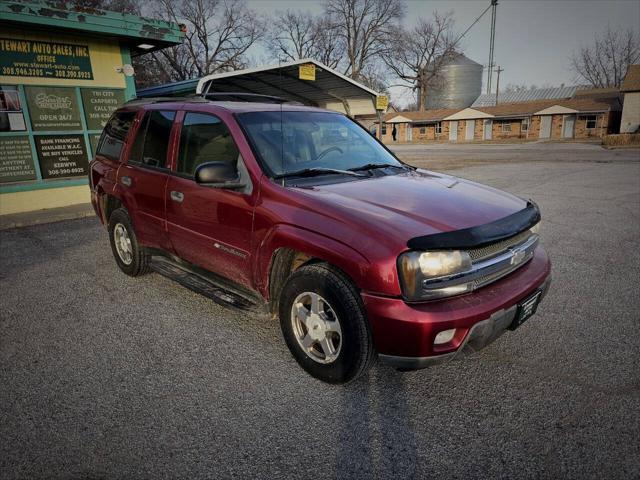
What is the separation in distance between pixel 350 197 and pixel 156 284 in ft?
9.31

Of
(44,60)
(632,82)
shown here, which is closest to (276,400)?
(44,60)

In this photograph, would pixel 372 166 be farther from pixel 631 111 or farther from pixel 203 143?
pixel 631 111

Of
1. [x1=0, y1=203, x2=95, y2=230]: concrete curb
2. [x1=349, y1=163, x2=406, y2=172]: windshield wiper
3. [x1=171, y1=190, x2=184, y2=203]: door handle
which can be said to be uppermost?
[x1=349, y1=163, x2=406, y2=172]: windshield wiper

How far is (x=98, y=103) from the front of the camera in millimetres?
9227

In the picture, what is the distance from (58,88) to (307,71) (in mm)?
5841

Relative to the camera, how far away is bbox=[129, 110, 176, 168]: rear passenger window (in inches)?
155

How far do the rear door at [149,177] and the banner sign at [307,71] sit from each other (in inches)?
297

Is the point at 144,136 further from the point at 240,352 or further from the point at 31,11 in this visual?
the point at 31,11

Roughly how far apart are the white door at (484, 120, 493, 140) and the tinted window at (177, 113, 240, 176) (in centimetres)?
5268

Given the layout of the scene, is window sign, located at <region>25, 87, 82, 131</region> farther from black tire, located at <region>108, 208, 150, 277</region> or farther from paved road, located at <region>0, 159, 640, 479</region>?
paved road, located at <region>0, 159, 640, 479</region>

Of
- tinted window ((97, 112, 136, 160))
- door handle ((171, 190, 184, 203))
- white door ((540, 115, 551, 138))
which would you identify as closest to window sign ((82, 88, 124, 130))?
tinted window ((97, 112, 136, 160))

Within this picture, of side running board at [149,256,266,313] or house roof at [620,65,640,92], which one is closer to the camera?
side running board at [149,256,266,313]

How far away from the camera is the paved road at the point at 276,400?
2.13 meters

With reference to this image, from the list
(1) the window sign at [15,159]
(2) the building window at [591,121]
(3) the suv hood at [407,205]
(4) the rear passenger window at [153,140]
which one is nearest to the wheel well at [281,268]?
(3) the suv hood at [407,205]
